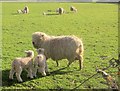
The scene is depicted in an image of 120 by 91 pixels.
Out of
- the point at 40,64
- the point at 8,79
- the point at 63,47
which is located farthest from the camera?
the point at 63,47

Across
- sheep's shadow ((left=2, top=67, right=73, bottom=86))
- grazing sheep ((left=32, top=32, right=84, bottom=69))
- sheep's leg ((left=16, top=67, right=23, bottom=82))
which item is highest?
grazing sheep ((left=32, top=32, right=84, bottom=69))

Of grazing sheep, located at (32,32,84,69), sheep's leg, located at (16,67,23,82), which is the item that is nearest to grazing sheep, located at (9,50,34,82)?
sheep's leg, located at (16,67,23,82)

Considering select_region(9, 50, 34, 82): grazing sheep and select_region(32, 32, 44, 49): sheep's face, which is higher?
select_region(32, 32, 44, 49): sheep's face

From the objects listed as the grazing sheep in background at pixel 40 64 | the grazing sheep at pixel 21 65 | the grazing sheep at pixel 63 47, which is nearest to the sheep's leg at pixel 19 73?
the grazing sheep at pixel 21 65

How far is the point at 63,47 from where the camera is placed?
877 cm

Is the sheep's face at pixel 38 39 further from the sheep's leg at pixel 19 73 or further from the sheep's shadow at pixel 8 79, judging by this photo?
the sheep's leg at pixel 19 73

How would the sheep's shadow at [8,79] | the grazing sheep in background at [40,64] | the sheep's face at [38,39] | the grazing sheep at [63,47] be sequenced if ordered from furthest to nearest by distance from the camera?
1. the sheep's face at [38,39]
2. the grazing sheep at [63,47]
3. the grazing sheep in background at [40,64]
4. the sheep's shadow at [8,79]

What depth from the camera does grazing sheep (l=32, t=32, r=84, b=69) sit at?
8.67m

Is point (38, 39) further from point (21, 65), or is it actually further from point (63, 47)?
point (21, 65)

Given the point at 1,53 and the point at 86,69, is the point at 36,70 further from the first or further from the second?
the point at 1,53

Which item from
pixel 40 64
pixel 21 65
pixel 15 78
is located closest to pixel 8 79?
pixel 15 78

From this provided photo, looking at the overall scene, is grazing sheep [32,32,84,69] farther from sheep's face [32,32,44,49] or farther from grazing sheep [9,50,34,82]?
grazing sheep [9,50,34,82]

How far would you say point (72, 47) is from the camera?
8633 mm

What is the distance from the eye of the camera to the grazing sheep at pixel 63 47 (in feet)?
28.5
